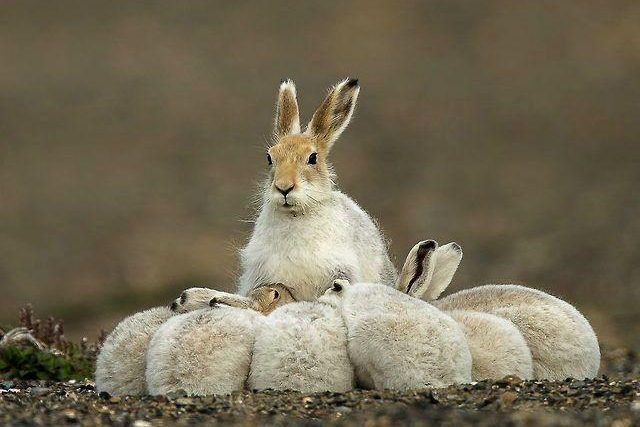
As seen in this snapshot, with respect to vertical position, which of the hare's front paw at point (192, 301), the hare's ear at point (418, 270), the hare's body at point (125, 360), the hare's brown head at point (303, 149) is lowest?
the hare's body at point (125, 360)

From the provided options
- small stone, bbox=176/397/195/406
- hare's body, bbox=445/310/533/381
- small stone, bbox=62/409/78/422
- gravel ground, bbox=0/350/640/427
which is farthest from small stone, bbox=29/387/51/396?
hare's body, bbox=445/310/533/381

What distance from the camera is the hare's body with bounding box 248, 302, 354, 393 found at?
8641mm

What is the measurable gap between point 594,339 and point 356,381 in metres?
1.88

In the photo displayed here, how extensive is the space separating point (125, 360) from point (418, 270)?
236cm

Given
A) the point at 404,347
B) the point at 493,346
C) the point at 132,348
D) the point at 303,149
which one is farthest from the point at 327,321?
the point at 303,149

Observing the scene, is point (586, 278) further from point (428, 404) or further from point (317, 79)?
point (428, 404)

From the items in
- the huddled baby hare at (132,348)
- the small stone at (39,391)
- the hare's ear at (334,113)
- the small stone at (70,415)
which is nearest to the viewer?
the small stone at (70,415)

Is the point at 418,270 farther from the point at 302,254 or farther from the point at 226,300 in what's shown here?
the point at 226,300

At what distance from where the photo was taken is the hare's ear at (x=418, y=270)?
10367mm

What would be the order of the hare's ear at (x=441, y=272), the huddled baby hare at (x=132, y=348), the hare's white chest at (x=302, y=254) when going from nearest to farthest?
the huddled baby hare at (x=132, y=348) < the hare's white chest at (x=302, y=254) < the hare's ear at (x=441, y=272)

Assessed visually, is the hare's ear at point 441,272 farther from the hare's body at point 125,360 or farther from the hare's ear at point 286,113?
the hare's body at point 125,360

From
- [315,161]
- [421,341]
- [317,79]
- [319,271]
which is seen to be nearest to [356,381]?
[421,341]

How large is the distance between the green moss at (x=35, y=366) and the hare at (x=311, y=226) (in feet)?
5.27

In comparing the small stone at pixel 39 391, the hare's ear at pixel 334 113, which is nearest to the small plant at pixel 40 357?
the small stone at pixel 39 391
